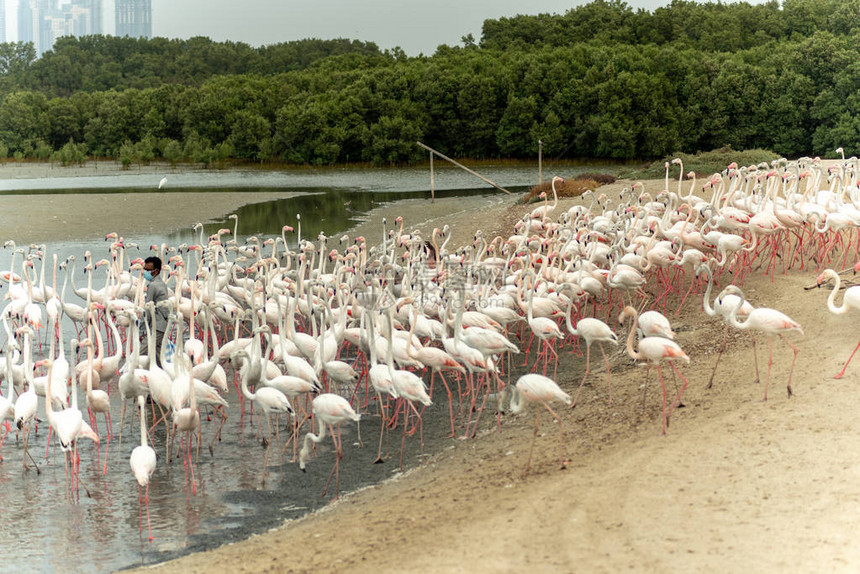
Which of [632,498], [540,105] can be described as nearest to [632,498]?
[632,498]

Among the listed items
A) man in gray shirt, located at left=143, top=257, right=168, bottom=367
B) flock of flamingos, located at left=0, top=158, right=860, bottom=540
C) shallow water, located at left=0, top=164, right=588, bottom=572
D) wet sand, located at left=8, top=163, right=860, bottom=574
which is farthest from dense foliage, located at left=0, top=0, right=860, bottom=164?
shallow water, located at left=0, top=164, right=588, bottom=572

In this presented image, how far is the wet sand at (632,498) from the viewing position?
6324mm

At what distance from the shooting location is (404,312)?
1255 cm

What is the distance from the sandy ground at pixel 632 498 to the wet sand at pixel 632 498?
16 millimetres

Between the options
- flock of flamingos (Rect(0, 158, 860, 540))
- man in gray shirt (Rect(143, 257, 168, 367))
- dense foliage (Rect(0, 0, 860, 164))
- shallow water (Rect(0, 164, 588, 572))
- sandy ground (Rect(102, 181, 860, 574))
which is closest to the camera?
sandy ground (Rect(102, 181, 860, 574))

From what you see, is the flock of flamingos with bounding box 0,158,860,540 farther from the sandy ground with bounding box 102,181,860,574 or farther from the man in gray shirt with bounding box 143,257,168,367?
the sandy ground with bounding box 102,181,860,574

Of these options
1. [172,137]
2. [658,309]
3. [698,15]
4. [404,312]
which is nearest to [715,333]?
[658,309]

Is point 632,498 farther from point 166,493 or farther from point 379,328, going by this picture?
point 379,328

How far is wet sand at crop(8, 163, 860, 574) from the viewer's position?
6.32 metres

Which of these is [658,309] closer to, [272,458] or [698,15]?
[272,458]

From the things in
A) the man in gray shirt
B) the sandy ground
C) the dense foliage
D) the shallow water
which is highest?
the dense foliage

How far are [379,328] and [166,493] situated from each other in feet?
10.7

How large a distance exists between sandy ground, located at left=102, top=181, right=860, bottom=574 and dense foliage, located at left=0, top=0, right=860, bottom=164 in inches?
1940

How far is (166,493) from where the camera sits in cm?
902
